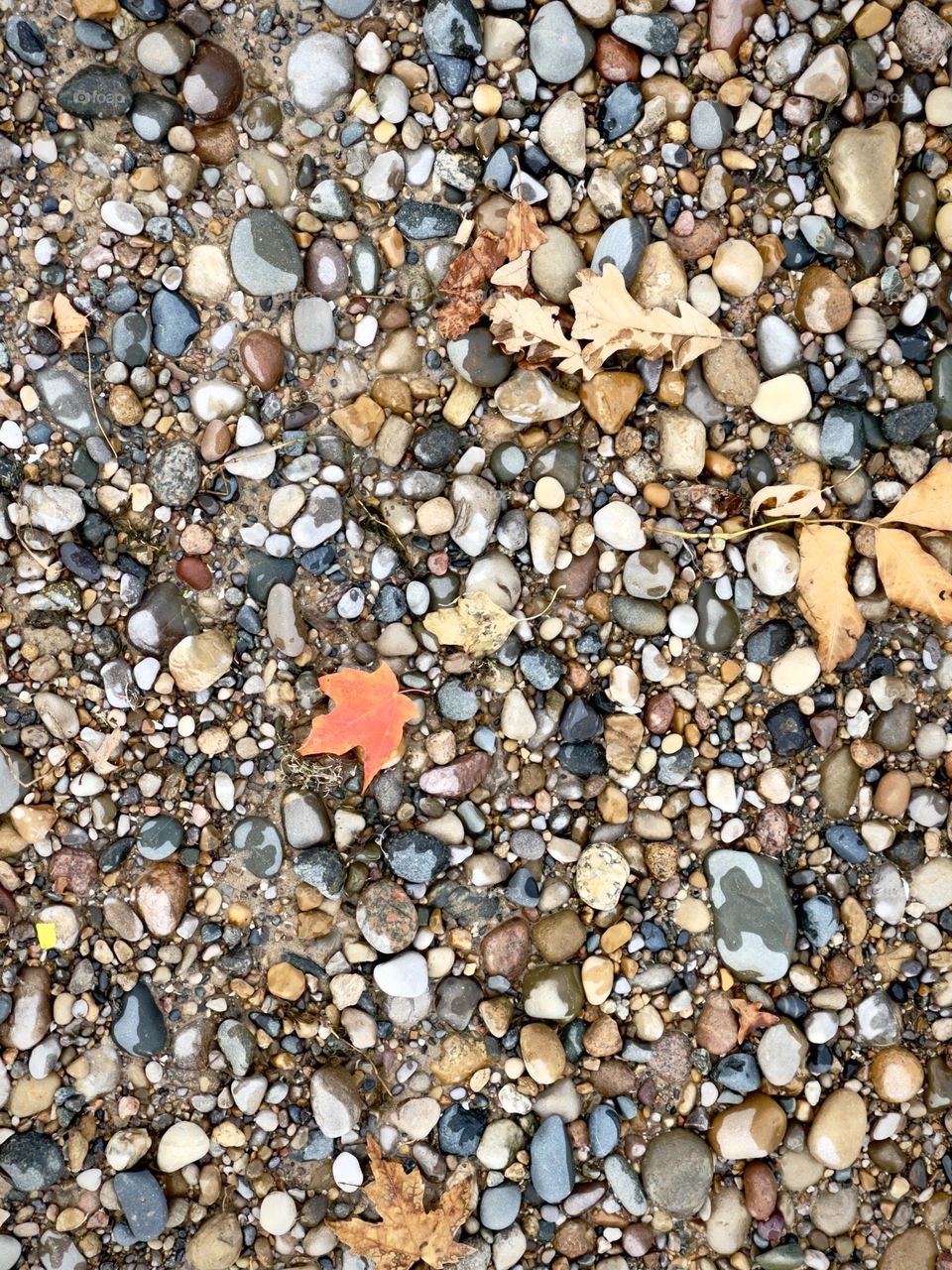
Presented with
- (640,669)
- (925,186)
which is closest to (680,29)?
(925,186)

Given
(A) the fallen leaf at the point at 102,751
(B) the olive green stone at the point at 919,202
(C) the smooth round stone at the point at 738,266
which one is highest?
(B) the olive green stone at the point at 919,202

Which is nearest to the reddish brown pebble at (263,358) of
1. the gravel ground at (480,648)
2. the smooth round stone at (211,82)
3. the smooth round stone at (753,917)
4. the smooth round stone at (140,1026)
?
the gravel ground at (480,648)

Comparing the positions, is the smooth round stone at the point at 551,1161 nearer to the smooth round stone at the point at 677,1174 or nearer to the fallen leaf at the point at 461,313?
the smooth round stone at the point at 677,1174

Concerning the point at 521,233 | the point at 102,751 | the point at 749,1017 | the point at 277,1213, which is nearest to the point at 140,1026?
the point at 277,1213

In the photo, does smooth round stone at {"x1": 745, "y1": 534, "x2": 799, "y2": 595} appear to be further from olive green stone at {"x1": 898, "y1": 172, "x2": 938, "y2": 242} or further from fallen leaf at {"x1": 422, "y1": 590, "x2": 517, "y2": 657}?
olive green stone at {"x1": 898, "y1": 172, "x2": 938, "y2": 242}

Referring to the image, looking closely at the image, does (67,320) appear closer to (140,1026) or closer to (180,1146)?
(140,1026)

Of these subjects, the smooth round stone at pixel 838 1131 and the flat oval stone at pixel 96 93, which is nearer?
the flat oval stone at pixel 96 93

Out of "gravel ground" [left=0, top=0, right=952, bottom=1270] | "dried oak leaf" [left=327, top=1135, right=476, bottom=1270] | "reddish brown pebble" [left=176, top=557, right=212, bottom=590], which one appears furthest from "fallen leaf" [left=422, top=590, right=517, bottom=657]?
"dried oak leaf" [left=327, top=1135, right=476, bottom=1270]
